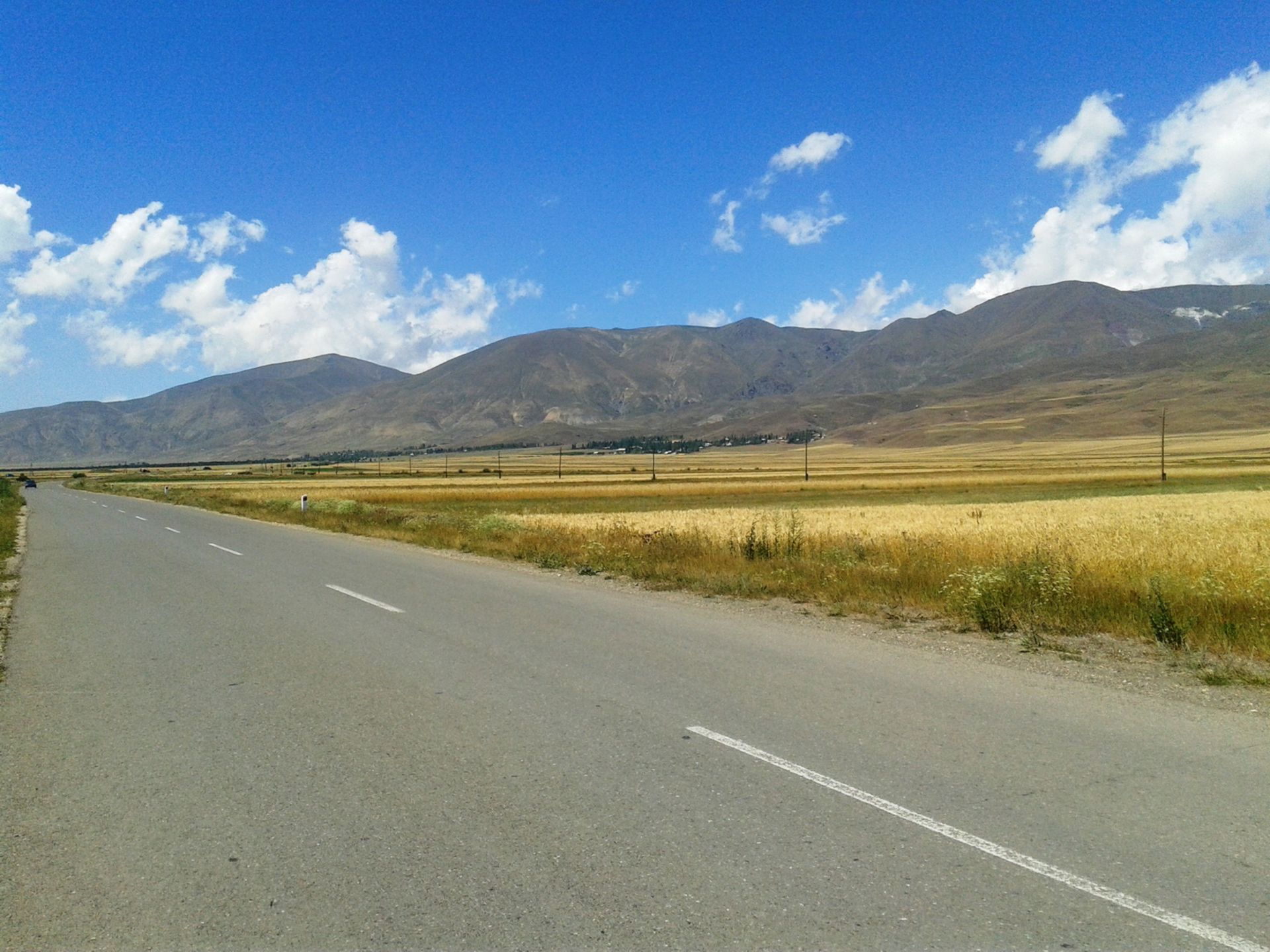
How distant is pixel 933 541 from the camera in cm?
1881

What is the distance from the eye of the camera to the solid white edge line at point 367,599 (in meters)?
12.2

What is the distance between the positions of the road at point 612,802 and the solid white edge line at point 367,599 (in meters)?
2.60

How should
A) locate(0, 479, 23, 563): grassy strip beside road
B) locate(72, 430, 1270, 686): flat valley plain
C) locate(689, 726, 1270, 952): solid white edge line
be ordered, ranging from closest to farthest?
locate(689, 726, 1270, 952): solid white edge line < locate(72, 430, 1270, 686): flat valley plain < locate(0, 479, 23, 563): grassy strip beside road

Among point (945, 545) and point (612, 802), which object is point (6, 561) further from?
point (945, 545)

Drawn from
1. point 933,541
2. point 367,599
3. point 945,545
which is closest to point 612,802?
point 367,599

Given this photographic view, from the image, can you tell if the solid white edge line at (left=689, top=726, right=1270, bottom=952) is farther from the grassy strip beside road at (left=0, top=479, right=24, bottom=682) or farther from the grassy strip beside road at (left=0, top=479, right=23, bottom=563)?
the grassy strip beside road at (left=0, top=479, right=23, bottom=563)

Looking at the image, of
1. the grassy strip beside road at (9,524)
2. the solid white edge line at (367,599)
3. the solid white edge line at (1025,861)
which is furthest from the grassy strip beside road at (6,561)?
the solid white edge line at (1025,861)

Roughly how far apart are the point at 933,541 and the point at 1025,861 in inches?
605

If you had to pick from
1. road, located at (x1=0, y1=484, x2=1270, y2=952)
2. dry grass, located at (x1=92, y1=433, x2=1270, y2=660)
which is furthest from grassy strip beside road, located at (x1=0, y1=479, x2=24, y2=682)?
dry grass, located at (x1=92, y1=433, x2=1270, y2=660)

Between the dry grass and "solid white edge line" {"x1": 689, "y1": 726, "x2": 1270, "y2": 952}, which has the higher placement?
"solid white edge line" {"x1": 689, "y1": 726, "x2": 1270, "y2": 952}

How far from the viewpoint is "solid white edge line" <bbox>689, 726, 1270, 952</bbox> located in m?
3.62

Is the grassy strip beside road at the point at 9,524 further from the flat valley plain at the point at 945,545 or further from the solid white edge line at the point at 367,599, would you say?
the solid white edge line at the point at 367,599

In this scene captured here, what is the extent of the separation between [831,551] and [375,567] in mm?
9746

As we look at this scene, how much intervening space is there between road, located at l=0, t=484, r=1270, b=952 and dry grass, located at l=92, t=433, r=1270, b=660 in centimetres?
297
